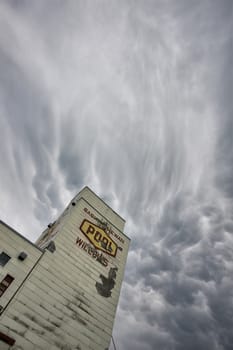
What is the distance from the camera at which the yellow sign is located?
22.0 meters

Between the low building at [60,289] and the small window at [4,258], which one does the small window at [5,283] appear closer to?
the low building at [60,289]

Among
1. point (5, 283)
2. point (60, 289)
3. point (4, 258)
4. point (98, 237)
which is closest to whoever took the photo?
point (5, 283)

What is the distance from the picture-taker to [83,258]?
19.5m

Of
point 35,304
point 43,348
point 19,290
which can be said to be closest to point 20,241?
point 19,290

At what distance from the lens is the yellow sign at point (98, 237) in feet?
72.3

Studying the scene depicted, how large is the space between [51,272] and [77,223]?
6378 millimetres

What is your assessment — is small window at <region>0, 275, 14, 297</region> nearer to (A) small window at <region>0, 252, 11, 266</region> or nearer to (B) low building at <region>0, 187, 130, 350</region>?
(B) low building at <region>0, 187, 130, 350</region>

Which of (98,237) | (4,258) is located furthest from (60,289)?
(98,237)

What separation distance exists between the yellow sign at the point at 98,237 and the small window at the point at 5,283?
28.8 ft

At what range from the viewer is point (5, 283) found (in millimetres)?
13695

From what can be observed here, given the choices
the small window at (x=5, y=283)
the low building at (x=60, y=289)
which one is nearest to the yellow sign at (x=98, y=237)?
the low building at (x=60, y=289)

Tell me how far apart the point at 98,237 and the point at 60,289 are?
8012mm

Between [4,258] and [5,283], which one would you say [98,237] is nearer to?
[4,258]

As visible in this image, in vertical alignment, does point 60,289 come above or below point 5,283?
above
